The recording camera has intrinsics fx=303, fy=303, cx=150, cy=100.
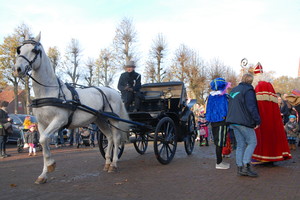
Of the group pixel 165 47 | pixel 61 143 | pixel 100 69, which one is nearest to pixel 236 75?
pixel 165 47

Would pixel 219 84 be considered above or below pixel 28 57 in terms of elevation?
below

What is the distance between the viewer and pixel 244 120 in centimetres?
567

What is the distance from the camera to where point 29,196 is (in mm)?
4574

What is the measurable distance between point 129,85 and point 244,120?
306cm

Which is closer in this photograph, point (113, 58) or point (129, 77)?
point (129, 77)

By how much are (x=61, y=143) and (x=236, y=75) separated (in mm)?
32146

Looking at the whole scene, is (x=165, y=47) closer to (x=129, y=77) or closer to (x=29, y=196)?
(x=129, y=77)

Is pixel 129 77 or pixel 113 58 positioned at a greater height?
pixel 113 58

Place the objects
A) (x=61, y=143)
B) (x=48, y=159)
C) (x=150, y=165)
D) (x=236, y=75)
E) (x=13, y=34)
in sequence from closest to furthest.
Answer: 1. (x=48, y=159)
2. (x=150, y=165)
3. (x=61, y=143)
4. (x=13, y=34)
5. (x=236, y=75)

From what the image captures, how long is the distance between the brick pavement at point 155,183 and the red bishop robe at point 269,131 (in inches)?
12.0

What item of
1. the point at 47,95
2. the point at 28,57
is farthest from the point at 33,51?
the point at 47,95

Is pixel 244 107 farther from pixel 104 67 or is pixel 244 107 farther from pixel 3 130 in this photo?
pixel 104 67

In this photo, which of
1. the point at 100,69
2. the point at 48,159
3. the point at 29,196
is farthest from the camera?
the point at 100,69

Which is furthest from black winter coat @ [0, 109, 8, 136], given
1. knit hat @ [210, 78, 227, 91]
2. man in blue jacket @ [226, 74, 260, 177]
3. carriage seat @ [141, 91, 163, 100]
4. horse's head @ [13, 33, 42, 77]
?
man in blue jacket @ [226, 74, 260, 177]
